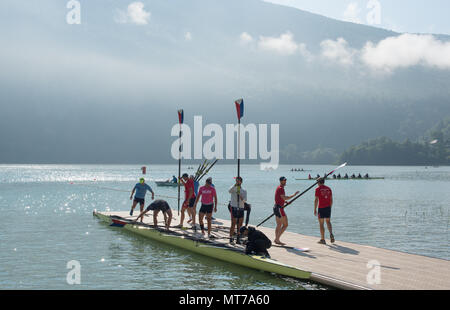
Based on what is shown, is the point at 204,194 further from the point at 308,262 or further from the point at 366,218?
the point at 366,218

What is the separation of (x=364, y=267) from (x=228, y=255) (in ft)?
15.1

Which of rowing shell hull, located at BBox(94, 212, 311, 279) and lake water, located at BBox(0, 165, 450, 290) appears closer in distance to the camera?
rowing shell hull, located at BBox(94, 212, 311, 279)

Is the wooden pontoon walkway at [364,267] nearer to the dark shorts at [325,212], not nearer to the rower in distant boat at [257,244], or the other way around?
the rower in distant boat at [257,244]

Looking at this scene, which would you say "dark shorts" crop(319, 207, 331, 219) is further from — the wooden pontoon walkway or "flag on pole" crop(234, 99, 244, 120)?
"flag on pole" crop(234, 99, 244, 120)

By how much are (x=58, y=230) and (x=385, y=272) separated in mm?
19956

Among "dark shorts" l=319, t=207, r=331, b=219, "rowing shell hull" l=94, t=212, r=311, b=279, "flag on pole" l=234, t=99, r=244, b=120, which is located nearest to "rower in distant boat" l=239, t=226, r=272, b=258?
"rowing shell hull" l=94, t=212, r=311, b=279

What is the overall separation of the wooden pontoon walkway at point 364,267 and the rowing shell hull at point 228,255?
48 centimetres

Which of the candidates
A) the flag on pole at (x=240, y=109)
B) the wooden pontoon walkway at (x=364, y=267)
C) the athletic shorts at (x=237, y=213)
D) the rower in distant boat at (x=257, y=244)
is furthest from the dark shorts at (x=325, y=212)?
the flag on pole at (x=240, y=109)

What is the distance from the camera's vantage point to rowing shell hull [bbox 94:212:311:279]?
12.6 meters

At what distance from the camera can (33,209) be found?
39594 millimetres

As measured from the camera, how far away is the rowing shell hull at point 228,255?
41.4 ft

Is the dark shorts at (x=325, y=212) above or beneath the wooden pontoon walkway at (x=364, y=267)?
above

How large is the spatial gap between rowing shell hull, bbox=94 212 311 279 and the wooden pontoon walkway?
48 cm
